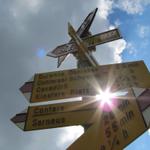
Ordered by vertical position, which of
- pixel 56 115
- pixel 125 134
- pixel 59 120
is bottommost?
pixel 125 134

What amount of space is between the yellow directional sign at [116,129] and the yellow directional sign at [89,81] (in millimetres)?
626

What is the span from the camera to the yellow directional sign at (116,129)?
3.23 metres

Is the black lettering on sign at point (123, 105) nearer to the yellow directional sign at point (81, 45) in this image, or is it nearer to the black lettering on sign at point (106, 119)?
the black lettering on sign at point (106, 119)

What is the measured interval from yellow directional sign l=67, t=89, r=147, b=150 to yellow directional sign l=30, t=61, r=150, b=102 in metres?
0.63

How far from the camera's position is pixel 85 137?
3898mm

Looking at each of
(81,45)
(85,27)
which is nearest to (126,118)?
(81,45)

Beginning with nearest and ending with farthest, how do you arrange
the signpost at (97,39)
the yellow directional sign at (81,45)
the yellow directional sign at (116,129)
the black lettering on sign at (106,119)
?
the yellow directional sign at (116,129), the black lettering on sign at (106,119), the yellow directional sign at (81,45), the signpost at (97,39)

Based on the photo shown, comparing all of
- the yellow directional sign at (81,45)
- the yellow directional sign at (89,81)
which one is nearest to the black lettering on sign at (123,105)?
the yellow directional sign at (89,81)

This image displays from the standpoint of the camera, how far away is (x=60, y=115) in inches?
173

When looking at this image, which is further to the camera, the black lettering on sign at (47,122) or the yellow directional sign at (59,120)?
the black lettering on sign at (47,122)

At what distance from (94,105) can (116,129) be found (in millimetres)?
864

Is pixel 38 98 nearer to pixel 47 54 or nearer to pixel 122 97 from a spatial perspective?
pixel 122 97

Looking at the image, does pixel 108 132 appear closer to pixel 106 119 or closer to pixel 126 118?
pixel 106 119

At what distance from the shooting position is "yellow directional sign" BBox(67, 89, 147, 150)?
127 inches
